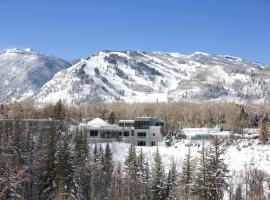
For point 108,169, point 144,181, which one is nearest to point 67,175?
point 144,181

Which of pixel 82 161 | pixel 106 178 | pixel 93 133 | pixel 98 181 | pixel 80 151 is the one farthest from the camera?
pixel 93 133

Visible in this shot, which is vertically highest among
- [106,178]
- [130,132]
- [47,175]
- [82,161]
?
[130,132]

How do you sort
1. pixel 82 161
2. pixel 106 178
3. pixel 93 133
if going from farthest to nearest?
pixel 93 133 < pixel 82 161 < pixel 106 178

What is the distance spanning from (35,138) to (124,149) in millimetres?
17665

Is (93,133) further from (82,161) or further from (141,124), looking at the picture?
(82,161)

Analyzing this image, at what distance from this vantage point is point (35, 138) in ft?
281

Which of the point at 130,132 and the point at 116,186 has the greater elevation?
the point at 130,132

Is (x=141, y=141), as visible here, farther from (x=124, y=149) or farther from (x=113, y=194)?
(x=113, y=194)

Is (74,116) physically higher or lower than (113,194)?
higher

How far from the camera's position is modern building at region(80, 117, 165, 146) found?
10481cm

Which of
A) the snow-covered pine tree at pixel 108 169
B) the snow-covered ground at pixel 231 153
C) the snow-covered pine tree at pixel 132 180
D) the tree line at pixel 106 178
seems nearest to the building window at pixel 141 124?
Answer: the snow-covered ground at pixel 231 153

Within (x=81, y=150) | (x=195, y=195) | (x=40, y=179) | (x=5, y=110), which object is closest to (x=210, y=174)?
(x=195, y=195)

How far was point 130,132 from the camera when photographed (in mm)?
109188

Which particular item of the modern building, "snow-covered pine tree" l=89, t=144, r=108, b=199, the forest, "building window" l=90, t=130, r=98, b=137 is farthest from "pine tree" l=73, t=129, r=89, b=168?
"building window" l=90, t=130, r=98, b=137
